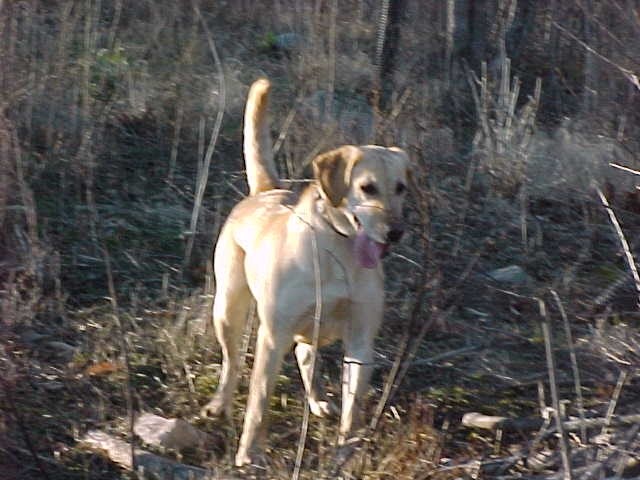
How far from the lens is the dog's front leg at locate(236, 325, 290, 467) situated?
3.88 metres

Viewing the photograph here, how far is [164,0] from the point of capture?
8688 millimetres

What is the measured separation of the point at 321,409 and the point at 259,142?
0.98m

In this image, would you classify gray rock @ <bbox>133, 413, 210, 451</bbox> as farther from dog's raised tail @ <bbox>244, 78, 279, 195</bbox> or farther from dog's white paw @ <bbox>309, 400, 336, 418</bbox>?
dog's raised tail @ <bbox>244, 78, 279, 195</bbox>

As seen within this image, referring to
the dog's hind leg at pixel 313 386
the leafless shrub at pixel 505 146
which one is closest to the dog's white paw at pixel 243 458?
the dog's hind leg at pixel 313 386

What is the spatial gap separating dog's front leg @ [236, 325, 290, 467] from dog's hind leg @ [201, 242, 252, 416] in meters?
0.38

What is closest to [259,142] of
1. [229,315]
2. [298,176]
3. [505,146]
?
[229,315]

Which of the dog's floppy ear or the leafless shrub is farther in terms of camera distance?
the leafless shrub

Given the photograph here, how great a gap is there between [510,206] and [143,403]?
8.56 feet

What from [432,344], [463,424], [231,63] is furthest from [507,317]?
[231,63]

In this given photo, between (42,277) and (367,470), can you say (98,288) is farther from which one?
(367,470)

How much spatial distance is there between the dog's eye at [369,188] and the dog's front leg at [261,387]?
0.54 metres

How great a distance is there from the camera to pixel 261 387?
3.91 meters

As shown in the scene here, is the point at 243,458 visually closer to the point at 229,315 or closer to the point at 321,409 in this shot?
the point at 321,409

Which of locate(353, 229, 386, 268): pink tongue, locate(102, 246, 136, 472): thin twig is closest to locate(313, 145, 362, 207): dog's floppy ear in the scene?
locate(353, 229, 386, 268): pink tongue
